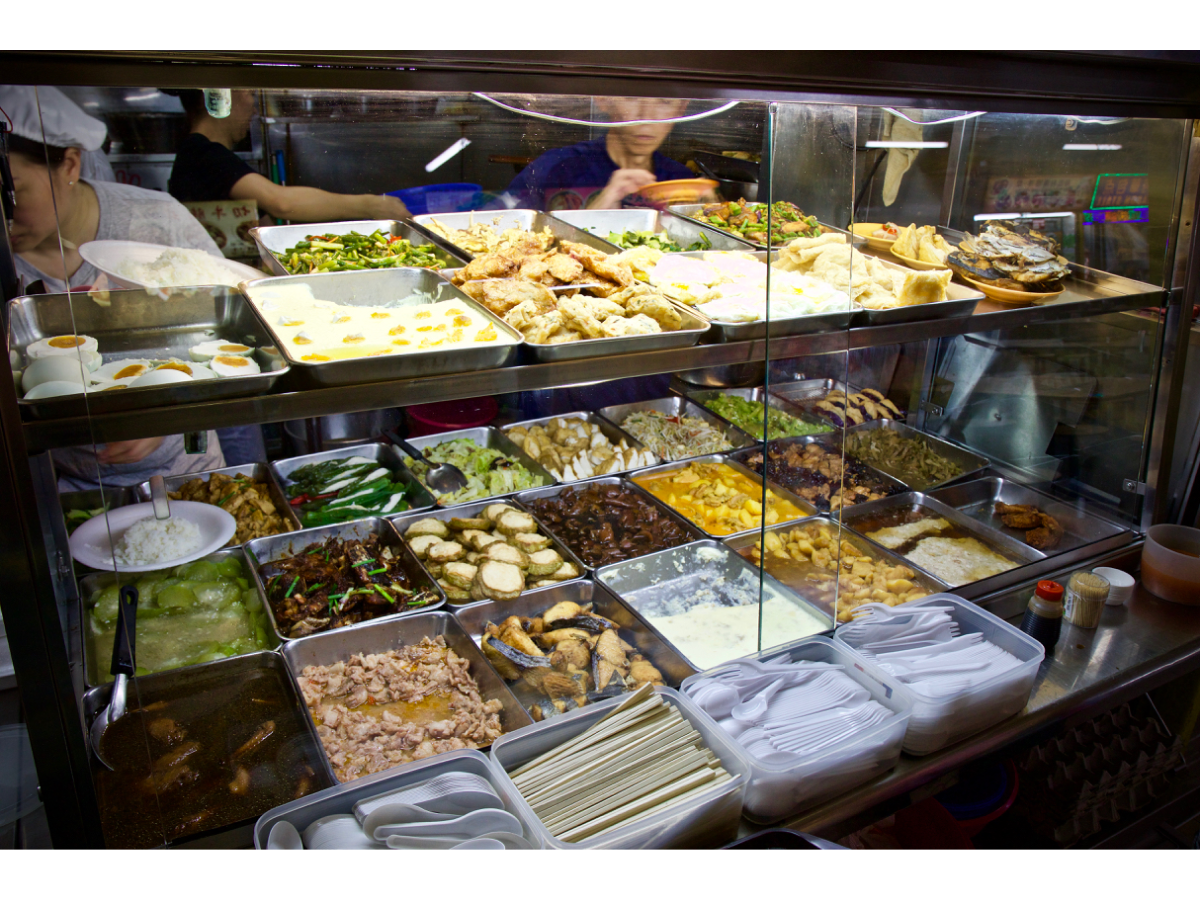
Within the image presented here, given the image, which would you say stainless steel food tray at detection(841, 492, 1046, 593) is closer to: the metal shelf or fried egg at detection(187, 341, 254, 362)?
the metal shelf

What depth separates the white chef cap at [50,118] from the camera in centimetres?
129

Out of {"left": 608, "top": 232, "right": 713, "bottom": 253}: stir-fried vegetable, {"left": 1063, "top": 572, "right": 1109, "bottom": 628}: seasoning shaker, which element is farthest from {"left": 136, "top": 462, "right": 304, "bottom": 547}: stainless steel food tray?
{"left": 1063, "top": 572, "right": 1109, "bottom": 628}: seasoning shaker

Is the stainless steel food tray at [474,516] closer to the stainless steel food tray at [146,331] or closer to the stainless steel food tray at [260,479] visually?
the stainless steel food tray at [260,479]

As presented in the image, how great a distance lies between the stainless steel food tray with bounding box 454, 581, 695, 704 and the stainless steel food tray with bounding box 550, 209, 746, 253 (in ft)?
3.58

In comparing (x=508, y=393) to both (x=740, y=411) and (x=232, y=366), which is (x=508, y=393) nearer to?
(x=232, y=366)

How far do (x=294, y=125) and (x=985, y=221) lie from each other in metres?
2.26

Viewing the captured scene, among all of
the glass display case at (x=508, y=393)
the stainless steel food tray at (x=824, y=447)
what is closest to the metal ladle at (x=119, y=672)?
the glass display case at (x=508, y=393)

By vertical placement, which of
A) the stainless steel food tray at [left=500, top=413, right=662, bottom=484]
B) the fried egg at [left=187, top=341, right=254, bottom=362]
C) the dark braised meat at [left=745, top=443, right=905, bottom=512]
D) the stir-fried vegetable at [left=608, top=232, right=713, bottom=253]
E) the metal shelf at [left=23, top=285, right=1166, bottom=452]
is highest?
the stir-fried vegetable at [left=608, top=232, right=713, bottom=253]

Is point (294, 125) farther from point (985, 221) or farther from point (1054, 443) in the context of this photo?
point (1054, 443)

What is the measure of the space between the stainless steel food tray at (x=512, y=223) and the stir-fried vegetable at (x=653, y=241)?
93 mm

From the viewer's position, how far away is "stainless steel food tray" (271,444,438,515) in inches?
110

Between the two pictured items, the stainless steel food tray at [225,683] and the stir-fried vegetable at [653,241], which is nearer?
the stainless steel food tray at [225,683]

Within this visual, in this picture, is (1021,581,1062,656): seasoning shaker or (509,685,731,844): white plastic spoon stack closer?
(509,685,731,844): white plastic spoon stack

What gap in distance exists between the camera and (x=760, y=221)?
2494 mm
